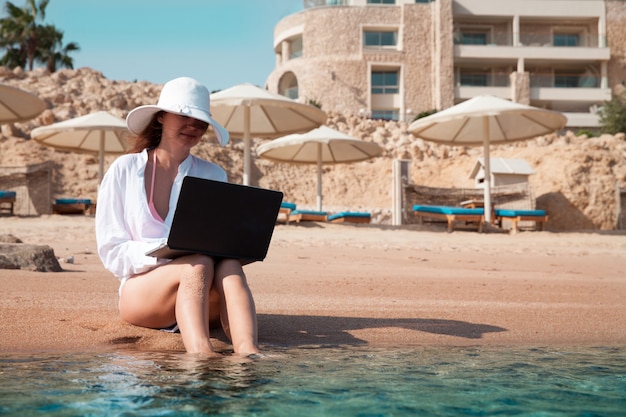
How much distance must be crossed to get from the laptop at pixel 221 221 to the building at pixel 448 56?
3488 cm

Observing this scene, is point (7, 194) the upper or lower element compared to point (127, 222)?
upper

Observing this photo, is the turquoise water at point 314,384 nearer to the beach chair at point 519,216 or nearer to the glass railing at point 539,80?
the beach chair at point 519,216

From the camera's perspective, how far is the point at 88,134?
15.8 metres

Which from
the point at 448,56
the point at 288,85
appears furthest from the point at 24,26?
the point at 448,56

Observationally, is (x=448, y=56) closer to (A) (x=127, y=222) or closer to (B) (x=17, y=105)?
(B) (x=17, y=105)

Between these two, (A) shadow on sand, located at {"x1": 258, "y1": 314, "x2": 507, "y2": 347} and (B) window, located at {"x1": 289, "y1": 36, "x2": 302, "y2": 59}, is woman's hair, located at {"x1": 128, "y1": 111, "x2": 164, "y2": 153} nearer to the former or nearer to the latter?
(A) shadow on sand, located at {"x1": 258, "y1": 314, "x2": 507, "y2": 347}

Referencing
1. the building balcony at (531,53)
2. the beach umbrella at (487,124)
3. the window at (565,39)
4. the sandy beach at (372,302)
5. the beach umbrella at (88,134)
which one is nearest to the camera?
the sandy beach at (372,302)

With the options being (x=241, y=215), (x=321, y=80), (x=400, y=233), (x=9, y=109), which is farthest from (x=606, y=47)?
(x=241, y=215)

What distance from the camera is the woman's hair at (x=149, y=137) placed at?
9.91 ft

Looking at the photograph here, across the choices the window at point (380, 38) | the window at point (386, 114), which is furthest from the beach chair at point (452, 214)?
the window at point (380, 38)

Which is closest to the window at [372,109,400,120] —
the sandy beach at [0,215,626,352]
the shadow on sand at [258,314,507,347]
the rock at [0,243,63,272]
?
the sandy beach at [0,215,626,352]

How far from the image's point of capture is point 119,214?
2812 millimetres

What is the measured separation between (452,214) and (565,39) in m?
31.4

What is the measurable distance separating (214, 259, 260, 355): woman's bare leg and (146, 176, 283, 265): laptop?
0.07 meters
